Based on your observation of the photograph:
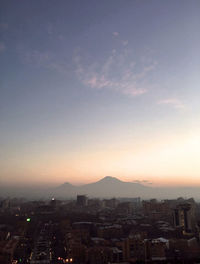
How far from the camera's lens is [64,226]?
11.3 metres

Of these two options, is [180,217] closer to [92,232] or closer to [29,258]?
[92,232]

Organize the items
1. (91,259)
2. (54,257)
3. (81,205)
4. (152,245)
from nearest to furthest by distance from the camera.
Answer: (91,259) < (152,245) < (54,257) < (81,205)

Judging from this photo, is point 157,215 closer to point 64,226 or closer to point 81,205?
point 64,226

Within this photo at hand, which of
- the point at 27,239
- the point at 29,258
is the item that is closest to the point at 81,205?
the point at 27,239

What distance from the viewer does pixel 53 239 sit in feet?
30.6

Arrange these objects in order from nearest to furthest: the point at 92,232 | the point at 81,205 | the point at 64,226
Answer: the point at 92,232, the point at 64,226, the point at 81,205

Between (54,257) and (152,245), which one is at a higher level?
(152,245)

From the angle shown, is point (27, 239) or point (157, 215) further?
point (157, 215)

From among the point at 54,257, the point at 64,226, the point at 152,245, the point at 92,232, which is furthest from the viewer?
the point at 64,226

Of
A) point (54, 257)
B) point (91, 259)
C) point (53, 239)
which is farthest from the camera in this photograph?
point (53, 239)

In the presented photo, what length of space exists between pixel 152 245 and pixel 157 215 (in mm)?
9614

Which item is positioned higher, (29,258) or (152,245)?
(152,245)

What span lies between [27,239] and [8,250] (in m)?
3.35

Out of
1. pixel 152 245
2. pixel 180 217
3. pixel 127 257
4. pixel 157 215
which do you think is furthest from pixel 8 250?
pixel 157 215
